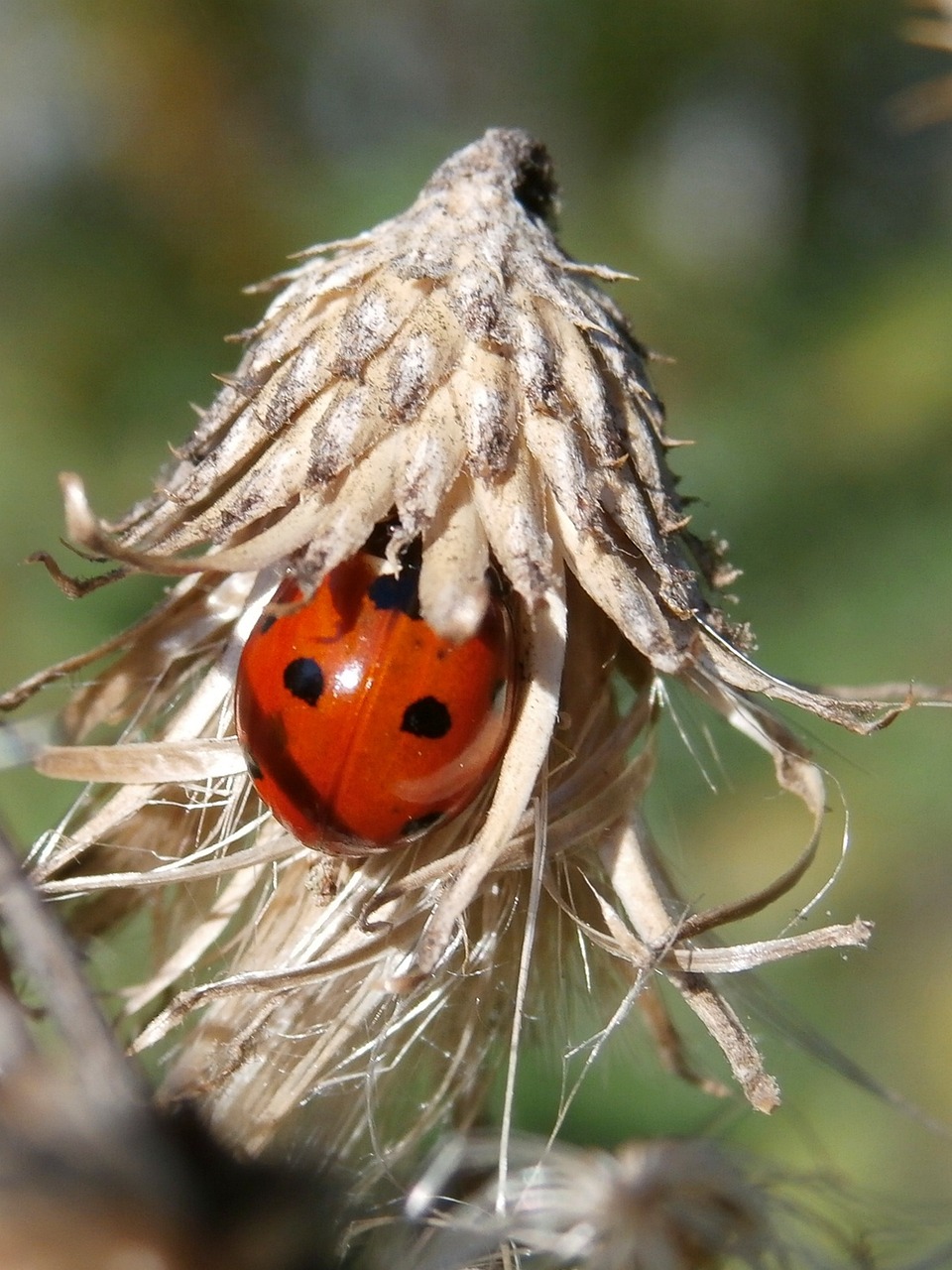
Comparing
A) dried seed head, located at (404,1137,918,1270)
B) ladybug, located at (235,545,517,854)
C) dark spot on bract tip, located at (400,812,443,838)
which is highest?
ladybug, located at (235,545,517,854)

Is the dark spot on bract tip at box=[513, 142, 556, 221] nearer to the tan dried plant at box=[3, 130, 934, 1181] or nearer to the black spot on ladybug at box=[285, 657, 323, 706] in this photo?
the tan dried plant at box=[3, 130, 934, 1181]

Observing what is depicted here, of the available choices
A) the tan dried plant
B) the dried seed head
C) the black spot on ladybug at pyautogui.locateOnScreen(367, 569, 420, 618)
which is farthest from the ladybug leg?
the dried seed head

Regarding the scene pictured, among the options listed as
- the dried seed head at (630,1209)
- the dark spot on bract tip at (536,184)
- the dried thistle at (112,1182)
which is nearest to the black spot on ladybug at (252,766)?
the dried seed head at (630,1209)

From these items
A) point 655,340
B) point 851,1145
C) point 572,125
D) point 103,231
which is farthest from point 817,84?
point 851,1145

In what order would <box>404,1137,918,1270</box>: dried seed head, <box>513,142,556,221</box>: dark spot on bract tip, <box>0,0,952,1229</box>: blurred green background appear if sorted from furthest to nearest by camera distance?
<box>0,0,952,1229</box>: blurred green background
<box>513,142,556,221</box>: dark spot on bract tip
<box>404,1137,918,1270</box>: dried seed head

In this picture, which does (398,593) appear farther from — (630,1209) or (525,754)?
(630,1209)

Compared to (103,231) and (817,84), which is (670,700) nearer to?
(103,231)

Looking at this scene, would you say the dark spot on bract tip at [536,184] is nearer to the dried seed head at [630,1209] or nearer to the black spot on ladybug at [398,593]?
the black spot on ladybug at [398,593]
